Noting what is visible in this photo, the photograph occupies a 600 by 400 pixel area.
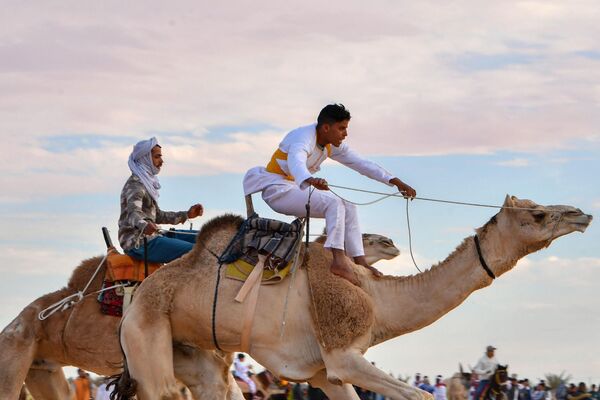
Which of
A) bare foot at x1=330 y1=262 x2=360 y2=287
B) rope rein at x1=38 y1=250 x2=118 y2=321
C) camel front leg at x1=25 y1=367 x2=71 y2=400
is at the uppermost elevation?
bare foot at x1=330 y1=262 x2=360 y2=287

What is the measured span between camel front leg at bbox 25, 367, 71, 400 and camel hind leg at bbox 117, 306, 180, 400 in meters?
2.98

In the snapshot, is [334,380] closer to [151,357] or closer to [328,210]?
[328,210]

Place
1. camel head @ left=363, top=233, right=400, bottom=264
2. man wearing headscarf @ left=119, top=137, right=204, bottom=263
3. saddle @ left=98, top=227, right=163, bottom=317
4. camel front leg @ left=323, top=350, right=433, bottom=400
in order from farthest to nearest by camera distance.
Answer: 1. camel head @ left=363, top=233, right=400, bottom=264
2. saddle @ left=98, top=227, right=163, bottom=317
3. man wearing headscarf @ left=119, top=137, right=204, bottom=263
4. camel front leg @ left=323, top=350, right=433, bottom=400

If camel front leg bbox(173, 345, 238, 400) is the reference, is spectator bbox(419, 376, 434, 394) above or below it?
above

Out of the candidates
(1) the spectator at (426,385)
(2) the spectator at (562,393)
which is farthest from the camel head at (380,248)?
(2) the spectator at (562,393)

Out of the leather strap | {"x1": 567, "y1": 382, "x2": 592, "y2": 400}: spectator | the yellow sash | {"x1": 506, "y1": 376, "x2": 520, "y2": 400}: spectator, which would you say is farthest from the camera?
{"x1": 567, "y1": 382, "x2": 592, "y2": 400}: spectator

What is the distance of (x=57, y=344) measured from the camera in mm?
13008

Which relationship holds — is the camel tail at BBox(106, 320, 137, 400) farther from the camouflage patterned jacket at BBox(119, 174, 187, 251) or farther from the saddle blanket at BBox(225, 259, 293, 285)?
the camouflage patterned jacket at BBox(119, 174, 187, 251)

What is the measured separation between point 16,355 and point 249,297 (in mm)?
3631

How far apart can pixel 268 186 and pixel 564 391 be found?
2008cm

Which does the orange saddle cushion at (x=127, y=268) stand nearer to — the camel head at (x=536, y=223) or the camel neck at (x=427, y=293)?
the camel neck at (x=427, y=293)

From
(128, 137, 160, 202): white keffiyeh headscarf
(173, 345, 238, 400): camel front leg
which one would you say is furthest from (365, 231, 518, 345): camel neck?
(128, 137, 160, 202): white keffiyeh headscarf

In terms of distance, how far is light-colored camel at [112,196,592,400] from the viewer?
10.2 m

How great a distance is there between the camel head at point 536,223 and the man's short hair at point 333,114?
5.08 ft
